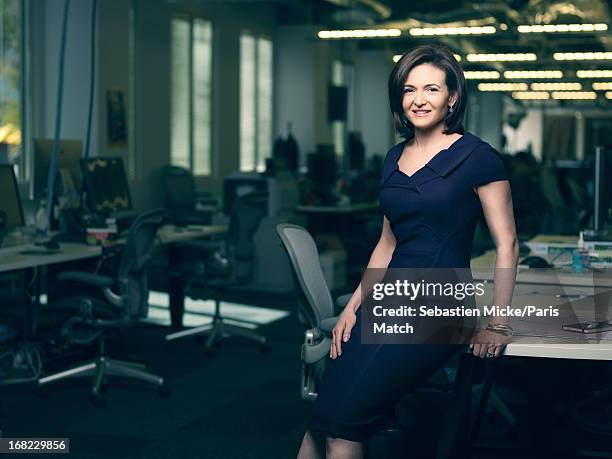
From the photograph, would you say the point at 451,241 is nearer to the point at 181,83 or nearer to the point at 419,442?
the point at 419,442

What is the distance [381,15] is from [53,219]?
9.14m

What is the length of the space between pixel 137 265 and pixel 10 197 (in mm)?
1032

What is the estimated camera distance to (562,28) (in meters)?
10.1

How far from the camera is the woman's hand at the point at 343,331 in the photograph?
2.70 meters

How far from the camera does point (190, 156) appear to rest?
12719 mm

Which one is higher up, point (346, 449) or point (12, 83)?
point (12, 83)

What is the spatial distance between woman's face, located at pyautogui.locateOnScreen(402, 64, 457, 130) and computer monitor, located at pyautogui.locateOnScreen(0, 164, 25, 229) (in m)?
3.69

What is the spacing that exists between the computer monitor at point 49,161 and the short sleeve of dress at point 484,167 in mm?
4329

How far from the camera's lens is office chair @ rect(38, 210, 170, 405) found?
516 centimetres

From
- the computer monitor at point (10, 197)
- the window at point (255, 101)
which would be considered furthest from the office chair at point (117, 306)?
the window at point (255, 101)

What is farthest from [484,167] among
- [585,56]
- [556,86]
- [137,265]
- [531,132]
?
[531,132]

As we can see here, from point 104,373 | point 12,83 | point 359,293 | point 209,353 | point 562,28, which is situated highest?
point 562,28

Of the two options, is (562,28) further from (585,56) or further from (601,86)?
(601,86)

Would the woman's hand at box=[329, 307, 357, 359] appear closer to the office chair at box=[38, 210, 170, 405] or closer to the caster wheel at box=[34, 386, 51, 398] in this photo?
the office chair at box=[38, 210, 170, 405]
